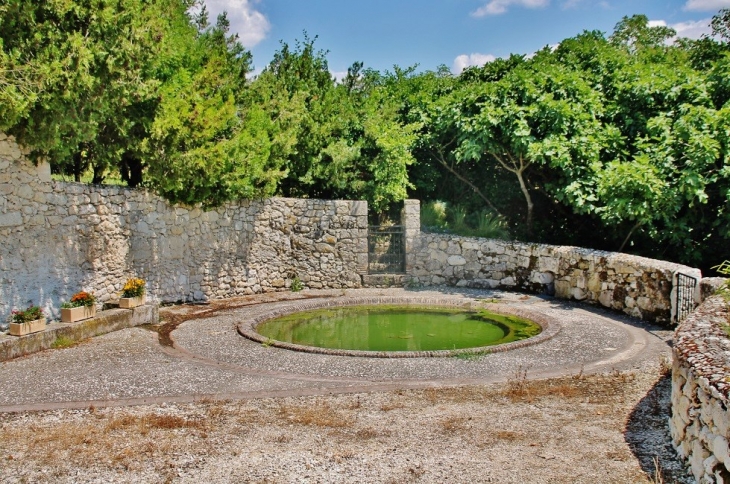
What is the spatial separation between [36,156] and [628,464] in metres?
8.97

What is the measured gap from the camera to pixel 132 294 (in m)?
10.5

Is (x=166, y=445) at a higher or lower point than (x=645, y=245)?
lower

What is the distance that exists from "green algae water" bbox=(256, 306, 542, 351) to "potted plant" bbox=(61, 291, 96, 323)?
8.71 ft

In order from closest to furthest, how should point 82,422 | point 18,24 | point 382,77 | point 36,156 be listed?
point 82,422
point 18,24
point 36,156
point 382,77

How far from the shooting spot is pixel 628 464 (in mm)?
4727

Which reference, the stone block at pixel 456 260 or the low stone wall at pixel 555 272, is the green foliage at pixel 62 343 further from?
the stone block at pixel 456 260

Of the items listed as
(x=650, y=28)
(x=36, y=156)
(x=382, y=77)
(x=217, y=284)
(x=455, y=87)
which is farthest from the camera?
(x=650, y=28)

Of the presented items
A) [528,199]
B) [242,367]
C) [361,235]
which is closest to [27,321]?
[242,367]

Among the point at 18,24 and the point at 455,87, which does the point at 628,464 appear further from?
the point at 455,87

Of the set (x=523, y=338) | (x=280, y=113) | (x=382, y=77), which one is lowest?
(x=523, y=338)

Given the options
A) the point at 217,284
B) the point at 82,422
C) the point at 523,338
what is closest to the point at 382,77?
the point at 217,284

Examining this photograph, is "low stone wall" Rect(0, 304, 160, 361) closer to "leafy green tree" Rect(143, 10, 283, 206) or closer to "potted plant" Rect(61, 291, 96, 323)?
"potted plant" Rect(61, 291, 96, 323)

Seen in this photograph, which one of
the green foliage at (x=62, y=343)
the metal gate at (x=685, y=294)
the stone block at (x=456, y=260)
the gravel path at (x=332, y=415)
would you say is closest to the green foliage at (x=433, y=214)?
the stone block at (x=456, y=260)

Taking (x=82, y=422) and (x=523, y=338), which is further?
(x=523, y=338)
